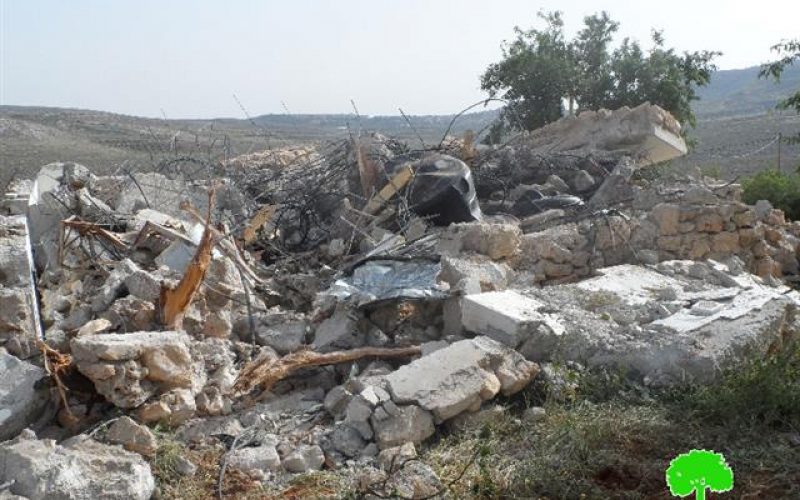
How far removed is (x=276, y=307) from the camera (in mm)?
5754

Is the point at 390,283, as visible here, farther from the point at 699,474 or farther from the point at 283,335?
the point at 699,474

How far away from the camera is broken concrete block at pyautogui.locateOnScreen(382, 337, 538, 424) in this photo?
4023mm

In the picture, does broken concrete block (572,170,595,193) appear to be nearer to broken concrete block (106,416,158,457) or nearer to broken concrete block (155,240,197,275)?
broken concrete block (155,240,197,275)

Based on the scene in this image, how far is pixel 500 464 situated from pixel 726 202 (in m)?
4.56

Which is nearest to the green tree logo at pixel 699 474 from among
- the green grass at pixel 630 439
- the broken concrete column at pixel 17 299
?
the green grass at pixel 630 439

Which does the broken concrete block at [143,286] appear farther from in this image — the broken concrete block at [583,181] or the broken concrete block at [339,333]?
the broken concrete block at [583,181]

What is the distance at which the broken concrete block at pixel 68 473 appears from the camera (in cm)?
318

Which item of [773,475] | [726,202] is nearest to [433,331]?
[773,475]

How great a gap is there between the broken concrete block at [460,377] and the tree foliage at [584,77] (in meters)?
14.7

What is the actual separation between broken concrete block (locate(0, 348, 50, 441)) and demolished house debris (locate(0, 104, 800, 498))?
0.01 metres

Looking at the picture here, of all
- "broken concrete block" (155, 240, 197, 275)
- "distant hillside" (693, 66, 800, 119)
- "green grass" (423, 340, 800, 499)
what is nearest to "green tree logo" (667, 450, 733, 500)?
"green grass" (423, 340, 800, 499)

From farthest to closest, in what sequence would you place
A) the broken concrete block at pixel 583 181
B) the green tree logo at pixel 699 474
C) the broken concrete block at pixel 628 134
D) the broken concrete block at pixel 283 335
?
the broken concrete block at pixel 628 134 < the broken concrete block at pixel 583 181 < the broken concrete block at pixel 283 335 < the green tree logo at pixel 699 474

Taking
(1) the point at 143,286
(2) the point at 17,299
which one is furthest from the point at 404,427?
(2) the point at 17,299

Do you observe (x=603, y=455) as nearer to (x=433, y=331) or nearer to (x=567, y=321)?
(x=567, y=321)
